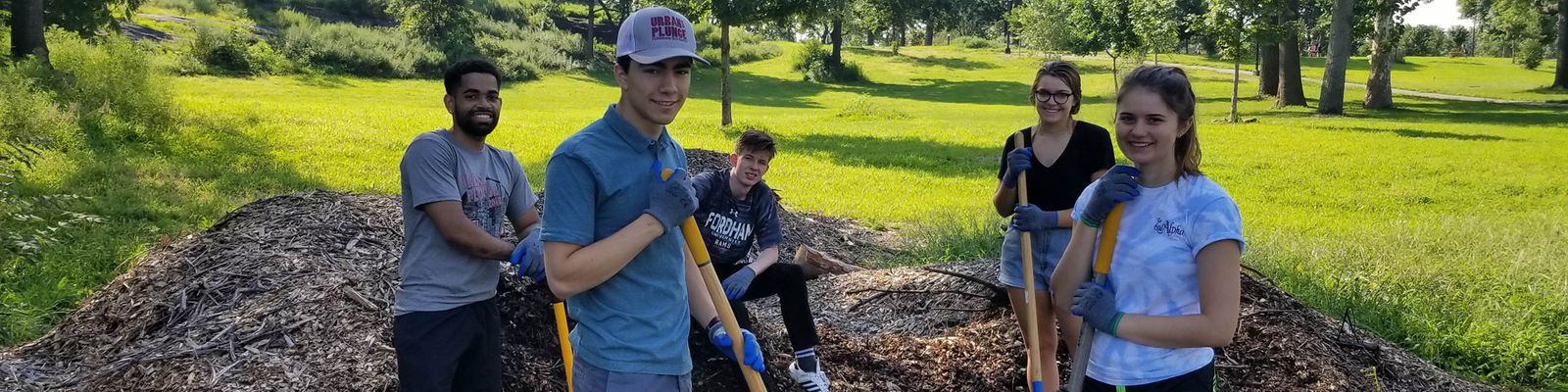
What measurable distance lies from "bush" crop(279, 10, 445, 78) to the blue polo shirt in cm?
3049

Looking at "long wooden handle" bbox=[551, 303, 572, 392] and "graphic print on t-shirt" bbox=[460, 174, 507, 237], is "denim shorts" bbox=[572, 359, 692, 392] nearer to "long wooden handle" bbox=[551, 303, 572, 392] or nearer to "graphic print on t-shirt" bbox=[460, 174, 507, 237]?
"long wooden handle" bbox=[551, 303, 572, 392]

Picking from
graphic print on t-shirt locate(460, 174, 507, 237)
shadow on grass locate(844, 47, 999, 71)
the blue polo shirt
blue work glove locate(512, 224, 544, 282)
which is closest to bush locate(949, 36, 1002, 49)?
shadow on grass locate(844, 47, 999, 71)

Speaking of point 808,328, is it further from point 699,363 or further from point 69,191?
point 69,191

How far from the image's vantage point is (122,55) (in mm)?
13328

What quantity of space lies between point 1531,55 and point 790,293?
52763mm

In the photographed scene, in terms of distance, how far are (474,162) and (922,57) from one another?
49.6 m

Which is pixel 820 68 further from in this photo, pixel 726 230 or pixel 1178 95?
pixel 1178 95

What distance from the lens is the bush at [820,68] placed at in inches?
1592

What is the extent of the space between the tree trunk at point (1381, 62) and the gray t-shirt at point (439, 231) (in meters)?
25.9

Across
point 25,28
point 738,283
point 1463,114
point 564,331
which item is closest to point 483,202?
point 564,331

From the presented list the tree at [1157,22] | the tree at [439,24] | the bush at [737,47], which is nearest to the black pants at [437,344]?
the tree at [1157,22]

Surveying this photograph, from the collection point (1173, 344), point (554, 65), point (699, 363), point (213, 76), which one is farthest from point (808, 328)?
point (554, 65)

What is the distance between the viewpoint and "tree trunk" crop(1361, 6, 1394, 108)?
24250 mm

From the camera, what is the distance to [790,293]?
451 centimetres
